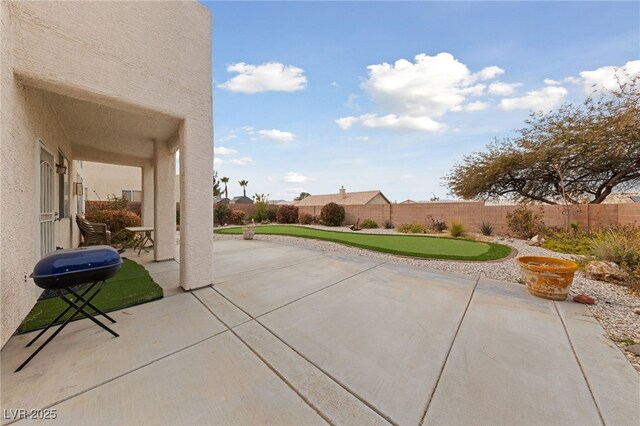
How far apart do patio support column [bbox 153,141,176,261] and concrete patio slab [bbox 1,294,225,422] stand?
344 centimetres

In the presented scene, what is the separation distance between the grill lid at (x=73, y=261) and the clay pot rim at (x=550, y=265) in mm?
6143

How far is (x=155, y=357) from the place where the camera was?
91.9 inches

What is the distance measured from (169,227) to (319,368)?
6166 millimetres

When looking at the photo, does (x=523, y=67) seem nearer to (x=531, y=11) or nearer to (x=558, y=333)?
(x=531, y=11)

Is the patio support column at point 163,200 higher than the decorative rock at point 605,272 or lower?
higher

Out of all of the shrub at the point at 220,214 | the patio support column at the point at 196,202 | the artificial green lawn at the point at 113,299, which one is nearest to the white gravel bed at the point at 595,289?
the patio support column at the point at 196,202

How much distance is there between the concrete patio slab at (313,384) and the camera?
1718 mm

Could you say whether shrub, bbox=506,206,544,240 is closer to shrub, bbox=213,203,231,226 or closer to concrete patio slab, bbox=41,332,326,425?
concrete patio slab, bbox=41,332,326,425

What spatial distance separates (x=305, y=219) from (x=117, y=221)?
12.1 m

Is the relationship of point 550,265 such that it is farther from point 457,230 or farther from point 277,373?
point 457,230

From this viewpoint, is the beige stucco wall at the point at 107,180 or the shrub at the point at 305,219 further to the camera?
the beige stucco wall at the point at 107,180

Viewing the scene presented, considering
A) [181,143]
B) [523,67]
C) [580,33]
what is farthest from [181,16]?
[523,67]

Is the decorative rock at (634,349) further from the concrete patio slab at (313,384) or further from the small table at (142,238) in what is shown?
the small table at (142,238)

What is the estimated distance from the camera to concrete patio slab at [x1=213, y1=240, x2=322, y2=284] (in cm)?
536
